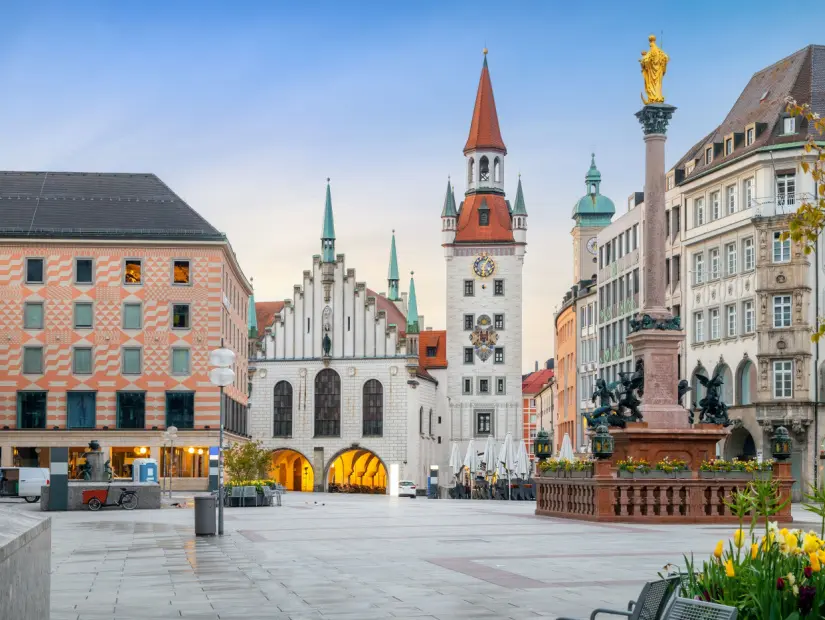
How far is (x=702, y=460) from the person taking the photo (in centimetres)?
3522

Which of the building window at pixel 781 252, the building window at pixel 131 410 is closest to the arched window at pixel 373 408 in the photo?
the building window at pixel 131 410

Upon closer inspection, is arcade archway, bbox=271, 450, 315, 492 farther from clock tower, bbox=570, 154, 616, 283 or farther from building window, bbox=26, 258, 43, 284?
building window, bbox=26, 258, 43, 284

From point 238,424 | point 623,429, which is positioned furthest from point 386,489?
point 623,429

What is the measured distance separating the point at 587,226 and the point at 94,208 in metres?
53.1

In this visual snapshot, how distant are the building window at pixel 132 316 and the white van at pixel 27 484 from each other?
20.6 meters

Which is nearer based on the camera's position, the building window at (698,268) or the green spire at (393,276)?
the building window at (698,268)

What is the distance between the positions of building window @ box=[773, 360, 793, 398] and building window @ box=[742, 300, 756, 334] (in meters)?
2.47

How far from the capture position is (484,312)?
4803 inches

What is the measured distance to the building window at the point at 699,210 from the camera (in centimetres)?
7675

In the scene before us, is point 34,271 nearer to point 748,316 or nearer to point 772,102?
point 748,316

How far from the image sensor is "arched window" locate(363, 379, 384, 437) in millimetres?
113188

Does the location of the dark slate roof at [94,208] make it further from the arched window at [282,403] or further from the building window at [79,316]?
the arched window at [282,403]

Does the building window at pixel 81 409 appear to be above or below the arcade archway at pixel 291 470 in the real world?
above

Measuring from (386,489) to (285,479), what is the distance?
10.4 meters
